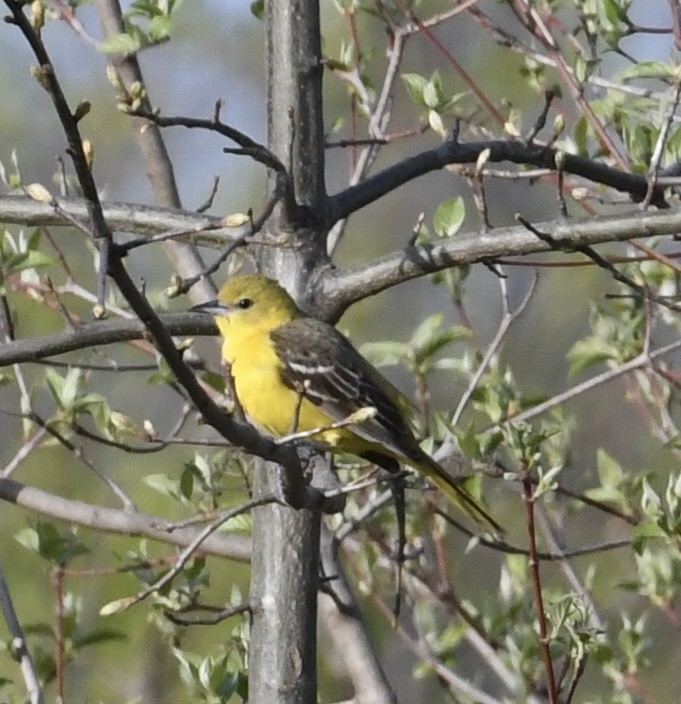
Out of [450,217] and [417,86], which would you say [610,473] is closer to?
[450,217]

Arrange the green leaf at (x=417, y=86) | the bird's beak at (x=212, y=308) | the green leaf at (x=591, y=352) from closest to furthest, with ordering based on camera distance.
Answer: the green leaf at (x=417, y=86) < the bird's beak at (x=212, y=308) < the green leaf at (x=591, y=352)

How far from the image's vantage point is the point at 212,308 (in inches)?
153

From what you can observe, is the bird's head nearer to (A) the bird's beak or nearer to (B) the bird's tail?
(A) the bird's beak

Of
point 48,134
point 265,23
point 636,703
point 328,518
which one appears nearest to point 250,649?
point 328,518

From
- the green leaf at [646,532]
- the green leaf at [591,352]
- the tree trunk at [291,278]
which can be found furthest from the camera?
the green leaf at [591,352]

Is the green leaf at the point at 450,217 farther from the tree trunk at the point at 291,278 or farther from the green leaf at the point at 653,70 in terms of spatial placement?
the green leaf at the point at 653,70

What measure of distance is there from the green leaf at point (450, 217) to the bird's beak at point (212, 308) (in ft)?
2.44

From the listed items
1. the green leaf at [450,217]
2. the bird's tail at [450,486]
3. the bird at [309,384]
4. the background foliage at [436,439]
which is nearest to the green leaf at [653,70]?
the background foliage at [436,439]

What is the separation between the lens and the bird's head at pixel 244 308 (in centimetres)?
368

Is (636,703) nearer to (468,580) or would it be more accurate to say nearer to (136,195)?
(468,580)

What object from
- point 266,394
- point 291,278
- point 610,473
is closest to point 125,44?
point 291,278

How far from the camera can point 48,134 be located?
940 centimetres

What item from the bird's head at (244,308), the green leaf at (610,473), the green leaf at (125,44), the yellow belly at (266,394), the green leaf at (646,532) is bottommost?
the green leaf at (646,532)

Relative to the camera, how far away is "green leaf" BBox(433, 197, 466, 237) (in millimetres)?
3344
